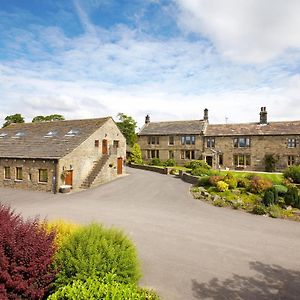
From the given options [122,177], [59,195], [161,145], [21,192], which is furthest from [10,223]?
[161,145]

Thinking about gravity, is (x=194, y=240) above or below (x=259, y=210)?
below

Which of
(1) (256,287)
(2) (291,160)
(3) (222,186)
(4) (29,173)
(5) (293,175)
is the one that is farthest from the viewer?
(2) (291,160)

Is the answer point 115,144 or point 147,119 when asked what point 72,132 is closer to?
point 115,144

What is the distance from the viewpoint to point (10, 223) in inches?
320

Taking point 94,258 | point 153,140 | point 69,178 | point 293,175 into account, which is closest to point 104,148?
point 69,178

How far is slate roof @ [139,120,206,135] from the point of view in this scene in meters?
47.3

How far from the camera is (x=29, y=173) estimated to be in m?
27.2

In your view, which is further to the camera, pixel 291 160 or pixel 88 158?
pixel 291 160

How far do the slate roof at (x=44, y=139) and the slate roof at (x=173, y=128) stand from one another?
18.1 metres

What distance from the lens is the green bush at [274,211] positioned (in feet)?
57.8

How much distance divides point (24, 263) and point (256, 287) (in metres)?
7.80

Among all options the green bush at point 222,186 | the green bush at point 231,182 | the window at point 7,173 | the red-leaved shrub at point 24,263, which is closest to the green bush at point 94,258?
the red-leaved shrub at point 24,263

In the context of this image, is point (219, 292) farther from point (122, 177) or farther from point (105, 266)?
point (122, 177)

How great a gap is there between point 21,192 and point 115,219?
14079mm
